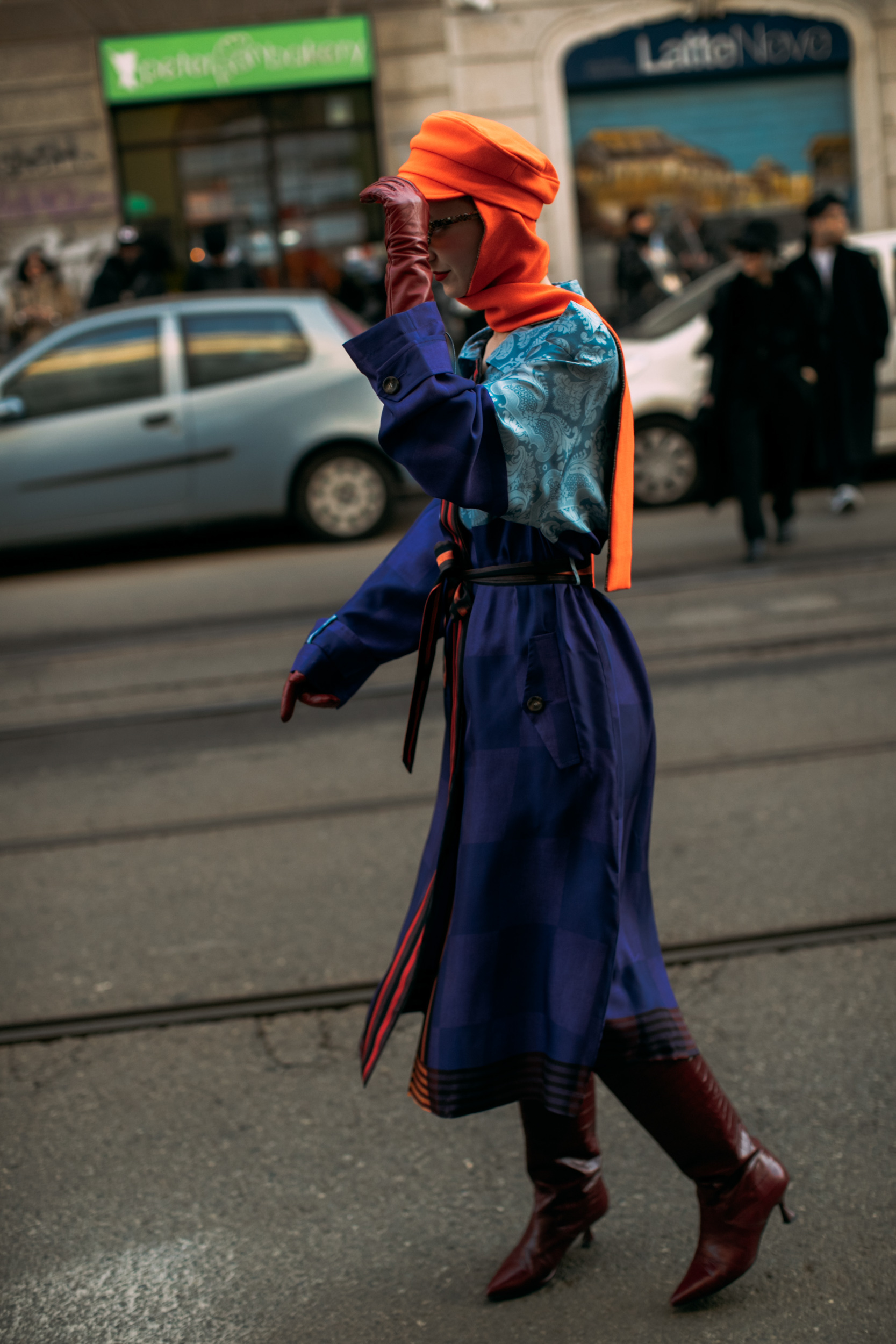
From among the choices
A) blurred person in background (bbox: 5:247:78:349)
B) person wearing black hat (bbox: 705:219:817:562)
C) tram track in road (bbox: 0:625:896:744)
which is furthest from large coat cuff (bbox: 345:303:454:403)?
blurred person in background (bbox: 5:247:78:349)

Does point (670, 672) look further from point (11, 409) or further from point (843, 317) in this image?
point (11, 409)

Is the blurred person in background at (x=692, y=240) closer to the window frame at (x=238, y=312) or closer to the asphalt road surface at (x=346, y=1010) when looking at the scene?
the window frame at (x=238, y=312)

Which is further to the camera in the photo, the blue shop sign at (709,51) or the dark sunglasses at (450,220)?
the blue shop sign at (709,51)

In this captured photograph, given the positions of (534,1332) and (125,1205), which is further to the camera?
(125,1205)

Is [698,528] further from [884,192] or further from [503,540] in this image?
[884,192]

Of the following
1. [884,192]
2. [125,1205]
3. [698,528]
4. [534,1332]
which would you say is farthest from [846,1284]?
[884,192]

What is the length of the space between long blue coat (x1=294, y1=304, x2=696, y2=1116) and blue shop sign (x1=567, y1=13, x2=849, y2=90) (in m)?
15.6

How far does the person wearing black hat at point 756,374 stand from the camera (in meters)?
7.88

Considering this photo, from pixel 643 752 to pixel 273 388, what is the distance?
7695 mm

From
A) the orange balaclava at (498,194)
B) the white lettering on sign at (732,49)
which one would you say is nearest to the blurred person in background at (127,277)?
the white lettering on sign at (732,49)

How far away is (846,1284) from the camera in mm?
2203

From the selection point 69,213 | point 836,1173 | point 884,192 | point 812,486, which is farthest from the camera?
point 884,192

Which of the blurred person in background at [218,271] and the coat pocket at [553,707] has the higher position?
the blurred person in background at [218,271]

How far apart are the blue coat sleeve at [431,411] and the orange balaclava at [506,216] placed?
17 cm
